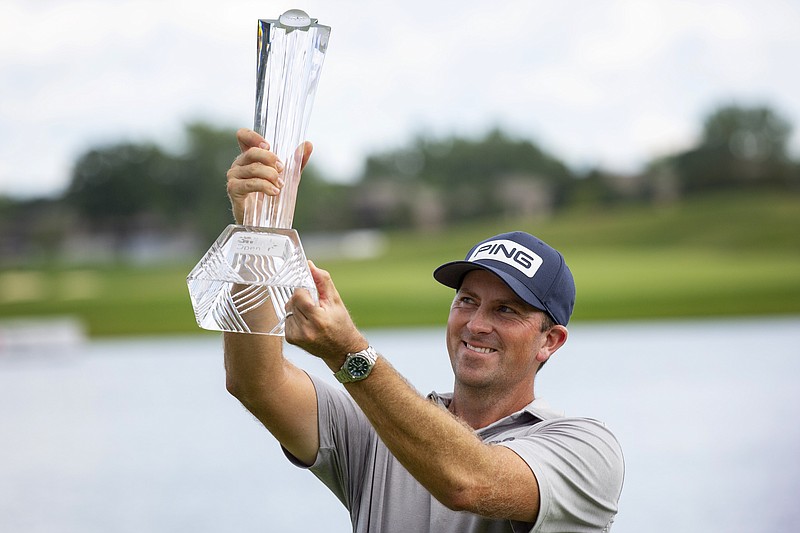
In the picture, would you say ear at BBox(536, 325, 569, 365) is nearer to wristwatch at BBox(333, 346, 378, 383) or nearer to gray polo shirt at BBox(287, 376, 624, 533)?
gray polo shirt at BBox(287, 376, 624, 533)

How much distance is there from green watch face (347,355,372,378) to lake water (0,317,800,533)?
4.89m

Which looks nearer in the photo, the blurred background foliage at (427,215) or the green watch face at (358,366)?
the green watch face at (358,366)

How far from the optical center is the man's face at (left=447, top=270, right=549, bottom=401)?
216 centimetres

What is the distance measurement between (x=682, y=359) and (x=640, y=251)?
58.8ft

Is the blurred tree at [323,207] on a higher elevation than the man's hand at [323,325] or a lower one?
lower

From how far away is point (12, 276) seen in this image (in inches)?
1291

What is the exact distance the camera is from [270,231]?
1788mm

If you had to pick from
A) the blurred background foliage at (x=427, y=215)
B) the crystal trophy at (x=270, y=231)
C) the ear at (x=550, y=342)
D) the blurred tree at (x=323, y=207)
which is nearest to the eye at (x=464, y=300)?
the ear at (x=550, y=342)

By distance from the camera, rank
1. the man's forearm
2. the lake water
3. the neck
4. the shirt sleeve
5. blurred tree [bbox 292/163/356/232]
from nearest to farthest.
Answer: the shirt sleeve < the man's forearm < the neck < the lake water < blurred tree [bbox 292/163/356/232]

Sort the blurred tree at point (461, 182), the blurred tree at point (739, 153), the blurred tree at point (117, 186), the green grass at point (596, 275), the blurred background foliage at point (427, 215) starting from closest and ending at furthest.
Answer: the green grass at point (596, 275)
the blurred background foliage at point (427, 215)
the blurred tree at point (117, 186)
the blurred tree at point (739, 153)
the blurred tree at point (461, 182)

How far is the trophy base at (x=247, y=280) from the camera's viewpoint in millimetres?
1729

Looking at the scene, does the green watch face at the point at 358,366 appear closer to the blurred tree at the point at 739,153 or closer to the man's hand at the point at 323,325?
the man's hand at the point at 323,325

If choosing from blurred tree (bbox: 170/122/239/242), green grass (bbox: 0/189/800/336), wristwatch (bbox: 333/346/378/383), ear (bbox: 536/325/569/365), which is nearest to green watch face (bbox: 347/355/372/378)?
wristwatch (bbox: 333/346/378/383)

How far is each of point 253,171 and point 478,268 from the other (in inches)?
23.0
